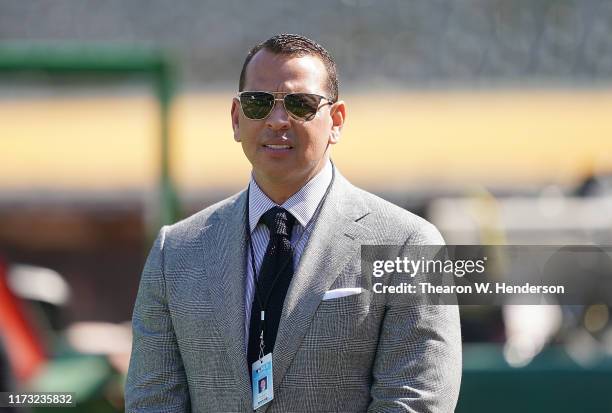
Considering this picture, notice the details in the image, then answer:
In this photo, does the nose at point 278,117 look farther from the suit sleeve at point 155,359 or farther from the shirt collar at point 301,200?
the suit sleeve at point 155,359

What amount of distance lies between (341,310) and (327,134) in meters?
0.38

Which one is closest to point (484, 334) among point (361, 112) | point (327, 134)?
point (327, 134)

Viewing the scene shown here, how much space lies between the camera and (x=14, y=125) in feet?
36.4

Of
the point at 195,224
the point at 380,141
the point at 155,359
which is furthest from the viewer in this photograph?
the point at 380,141

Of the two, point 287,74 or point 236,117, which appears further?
point 236,117

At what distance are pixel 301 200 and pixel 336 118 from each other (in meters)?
0.19

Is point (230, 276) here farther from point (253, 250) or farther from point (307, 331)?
point (307, 331)

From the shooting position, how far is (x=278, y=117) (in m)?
2.05

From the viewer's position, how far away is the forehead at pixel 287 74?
2.06 m

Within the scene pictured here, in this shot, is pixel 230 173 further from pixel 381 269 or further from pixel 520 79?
pixel 381 269

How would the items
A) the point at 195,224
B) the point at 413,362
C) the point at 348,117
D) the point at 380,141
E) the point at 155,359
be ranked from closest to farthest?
the point at 413,362 < the point at 155,359 < the point at 195,224 < the point at 380,141 < the point at 348,117

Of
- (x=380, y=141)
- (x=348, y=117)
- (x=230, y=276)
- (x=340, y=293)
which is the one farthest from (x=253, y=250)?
(x=348, y=117)

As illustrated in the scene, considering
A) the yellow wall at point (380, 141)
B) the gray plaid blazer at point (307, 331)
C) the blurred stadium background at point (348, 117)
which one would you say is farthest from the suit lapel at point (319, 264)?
the yellow wall at point (380, 141)

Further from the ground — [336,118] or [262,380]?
[336,118]
